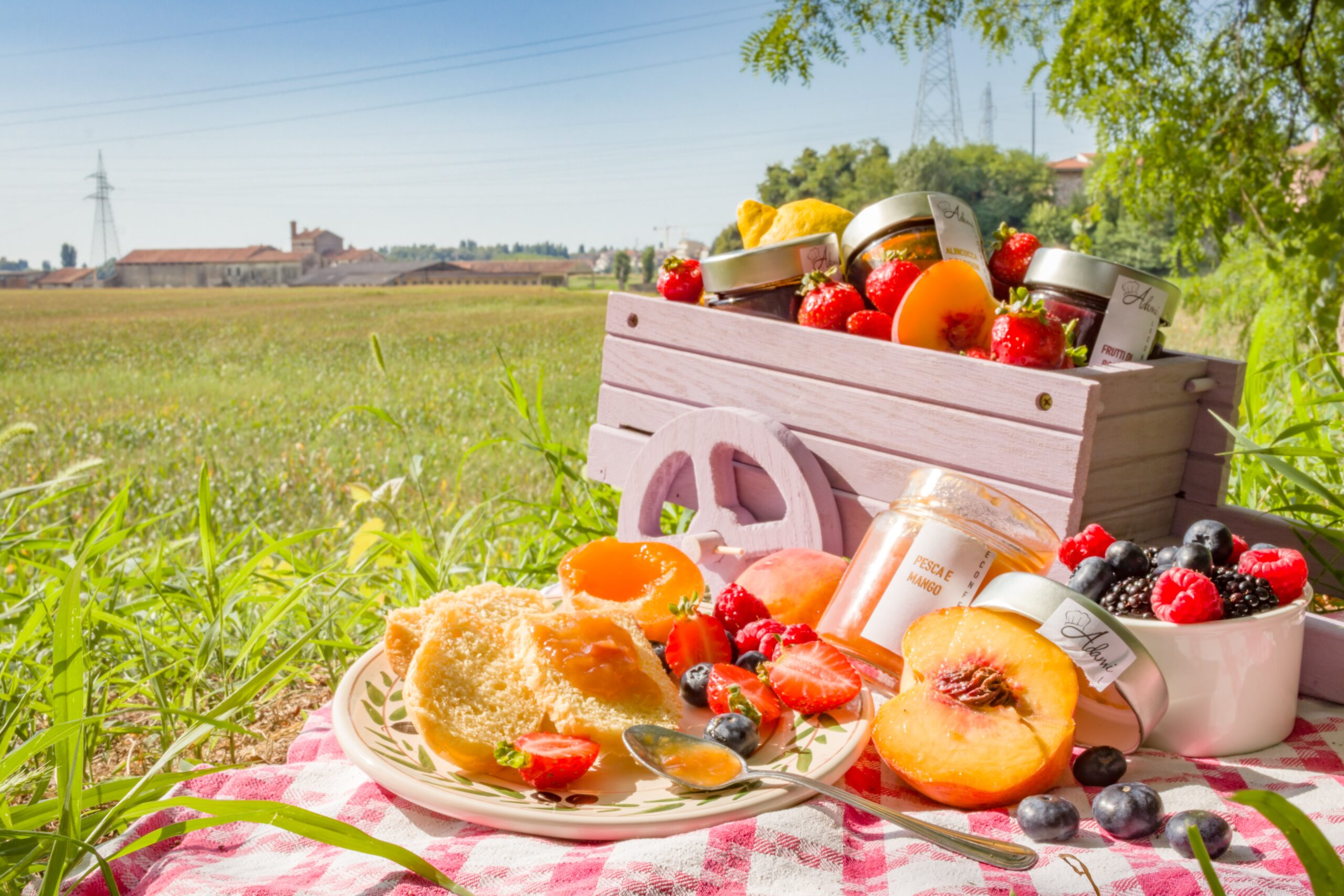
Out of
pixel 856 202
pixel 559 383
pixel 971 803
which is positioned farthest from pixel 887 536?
pixel 856 202

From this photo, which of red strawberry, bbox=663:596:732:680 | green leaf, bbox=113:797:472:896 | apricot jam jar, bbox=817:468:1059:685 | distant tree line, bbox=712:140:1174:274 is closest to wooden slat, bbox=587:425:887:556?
apricot jam jar, bbox=817:468:1059:685

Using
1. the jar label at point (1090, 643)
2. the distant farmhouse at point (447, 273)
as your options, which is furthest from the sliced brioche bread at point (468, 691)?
the distant farmhouse at point (447, 273)

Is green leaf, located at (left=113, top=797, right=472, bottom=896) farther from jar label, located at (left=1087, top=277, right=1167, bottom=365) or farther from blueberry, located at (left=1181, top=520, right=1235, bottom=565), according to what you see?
jar label, located at (left=1087, top=277, right=1167, bottom=365)

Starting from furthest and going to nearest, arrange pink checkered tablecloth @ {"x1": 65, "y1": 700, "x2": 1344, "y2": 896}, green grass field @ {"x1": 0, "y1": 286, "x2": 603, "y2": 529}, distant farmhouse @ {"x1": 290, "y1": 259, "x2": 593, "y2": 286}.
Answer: distant farmhouse @ {"x1": 290, "y1": 259, "x2": 593, "y2": 286}, green grass field @ {"x1": 0, "y1": 286, "x2": 603, "y2": 529}, pink checkered tablecloth @ {"x1": 65, "y1": 700, "x2": 1344, "y2": 896}

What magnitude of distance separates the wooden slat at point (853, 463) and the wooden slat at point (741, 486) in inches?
0.5

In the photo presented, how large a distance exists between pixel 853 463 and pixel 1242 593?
498mm

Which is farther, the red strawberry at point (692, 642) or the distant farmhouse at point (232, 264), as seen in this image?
the distant farmhouse at point (232, 264)

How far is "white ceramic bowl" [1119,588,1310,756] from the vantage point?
858 mm

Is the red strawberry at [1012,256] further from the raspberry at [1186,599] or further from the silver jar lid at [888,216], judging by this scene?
the raspberry at [1186,599]

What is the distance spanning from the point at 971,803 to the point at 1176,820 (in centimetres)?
16

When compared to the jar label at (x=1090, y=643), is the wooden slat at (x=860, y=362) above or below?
above

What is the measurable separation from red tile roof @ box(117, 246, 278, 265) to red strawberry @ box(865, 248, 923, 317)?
14.1ft

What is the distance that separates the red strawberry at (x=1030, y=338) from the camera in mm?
1090

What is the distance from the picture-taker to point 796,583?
3.75 feet
